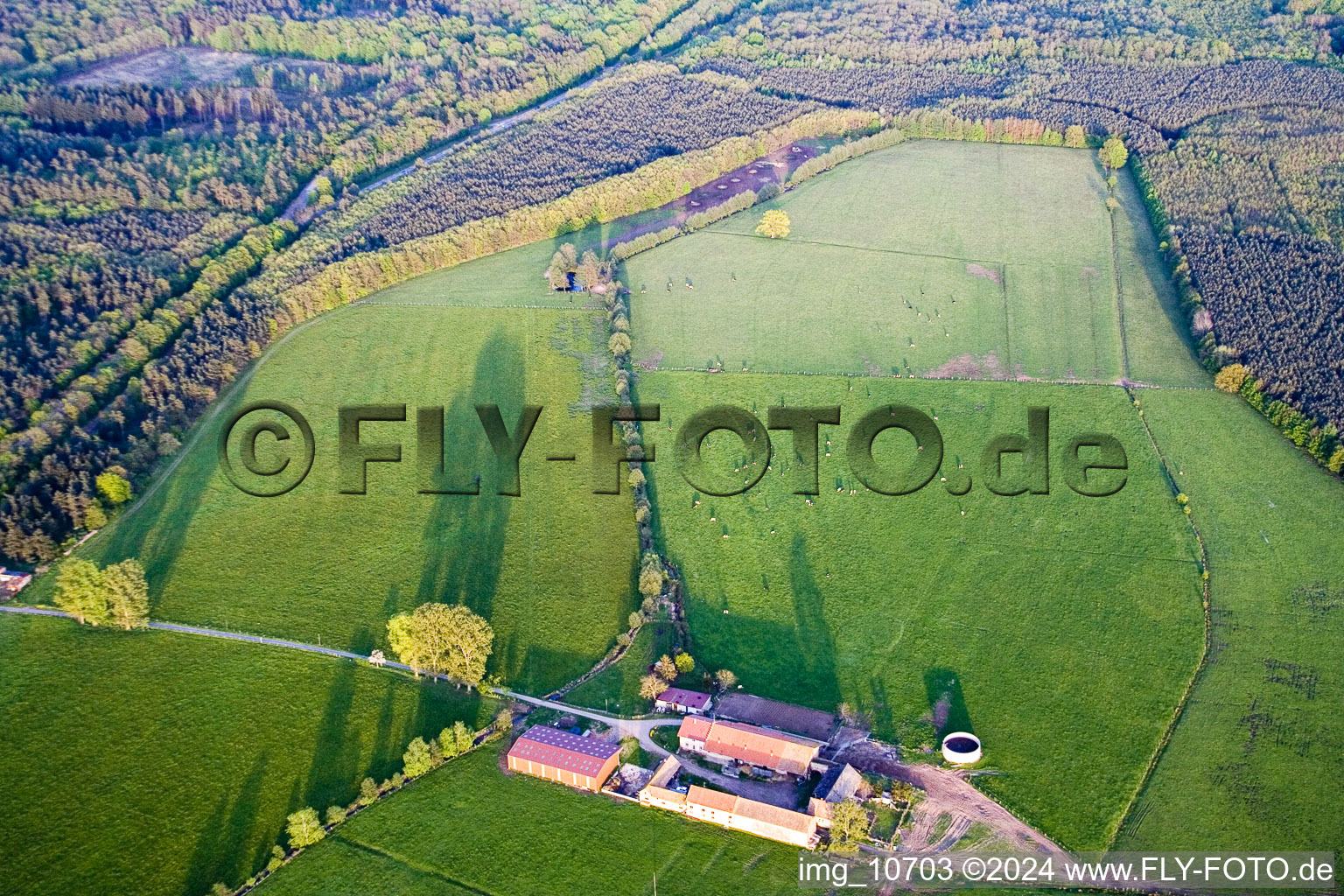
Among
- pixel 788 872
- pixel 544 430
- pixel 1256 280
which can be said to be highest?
pixel 1256 280

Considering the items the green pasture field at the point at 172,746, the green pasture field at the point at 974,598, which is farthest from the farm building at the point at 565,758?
the green pasture field at the point at 974,598

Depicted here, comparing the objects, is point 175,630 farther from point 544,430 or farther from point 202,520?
point 544,430

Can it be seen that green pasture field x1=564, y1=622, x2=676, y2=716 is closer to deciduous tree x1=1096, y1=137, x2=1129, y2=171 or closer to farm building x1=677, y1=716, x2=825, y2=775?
farm building x1=677, y1=716, x2=825, y2=775

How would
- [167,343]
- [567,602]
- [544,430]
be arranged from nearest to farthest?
[567,602] → [544,430] → [167,343]

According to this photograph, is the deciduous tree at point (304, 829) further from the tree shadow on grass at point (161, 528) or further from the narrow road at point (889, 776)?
the tree shadow on grass at point (161, 528)

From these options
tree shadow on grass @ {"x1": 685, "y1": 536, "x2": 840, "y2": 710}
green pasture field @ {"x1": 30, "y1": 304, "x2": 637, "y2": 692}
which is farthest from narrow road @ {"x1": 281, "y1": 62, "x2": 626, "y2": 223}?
tree shadow on grass @ {"x1": 685, "y1": 536, "x2": 840, "y2": 710}

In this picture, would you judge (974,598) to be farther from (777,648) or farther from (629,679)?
(629,679)

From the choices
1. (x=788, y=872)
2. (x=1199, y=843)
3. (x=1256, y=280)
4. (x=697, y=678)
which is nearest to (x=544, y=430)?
(x=697, y=678)

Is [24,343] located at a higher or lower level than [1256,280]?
A: lower
